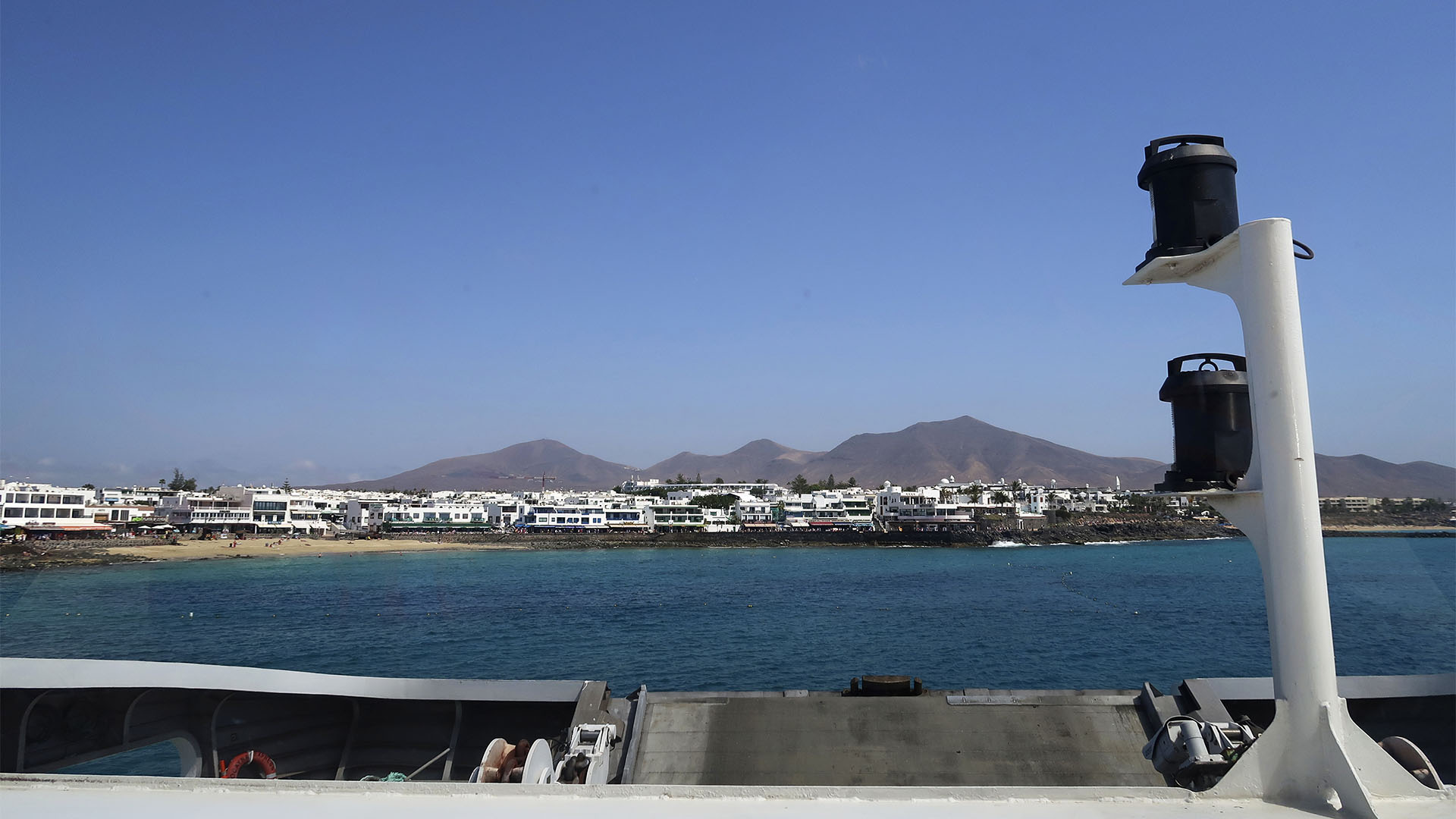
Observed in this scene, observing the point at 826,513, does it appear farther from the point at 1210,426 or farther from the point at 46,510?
the point at 1210,426

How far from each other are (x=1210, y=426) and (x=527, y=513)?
11529cm

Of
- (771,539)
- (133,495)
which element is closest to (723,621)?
(771,539)

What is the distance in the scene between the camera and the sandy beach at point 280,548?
245 ft

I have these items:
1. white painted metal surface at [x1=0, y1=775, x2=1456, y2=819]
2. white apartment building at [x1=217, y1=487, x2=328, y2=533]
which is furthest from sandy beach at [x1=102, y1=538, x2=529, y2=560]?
white painted metal surface at [x1=0, y1=775, x2=1456, y2=819]

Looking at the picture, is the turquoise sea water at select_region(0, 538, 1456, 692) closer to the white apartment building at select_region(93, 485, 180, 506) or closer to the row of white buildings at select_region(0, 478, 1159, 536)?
the row of white buildings at select_region(0, 478, 1159, 536)

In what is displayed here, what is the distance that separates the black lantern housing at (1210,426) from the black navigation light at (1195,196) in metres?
0.62

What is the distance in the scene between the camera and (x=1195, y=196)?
412 cm

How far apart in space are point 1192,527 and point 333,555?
124 m

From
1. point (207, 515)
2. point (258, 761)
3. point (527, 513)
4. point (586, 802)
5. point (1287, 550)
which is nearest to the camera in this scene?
point (586, 802)

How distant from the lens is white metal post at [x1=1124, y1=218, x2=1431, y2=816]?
3.26m

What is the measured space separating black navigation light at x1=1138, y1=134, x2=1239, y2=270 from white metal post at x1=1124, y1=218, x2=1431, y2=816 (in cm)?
28

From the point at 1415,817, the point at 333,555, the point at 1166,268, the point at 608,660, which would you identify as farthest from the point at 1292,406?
the point at 333,555

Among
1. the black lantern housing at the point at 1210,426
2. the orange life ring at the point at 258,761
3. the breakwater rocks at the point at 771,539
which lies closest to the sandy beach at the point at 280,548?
the breakwater rocks at the point at 771,539

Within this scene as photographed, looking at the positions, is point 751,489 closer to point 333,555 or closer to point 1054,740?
point 333,555
